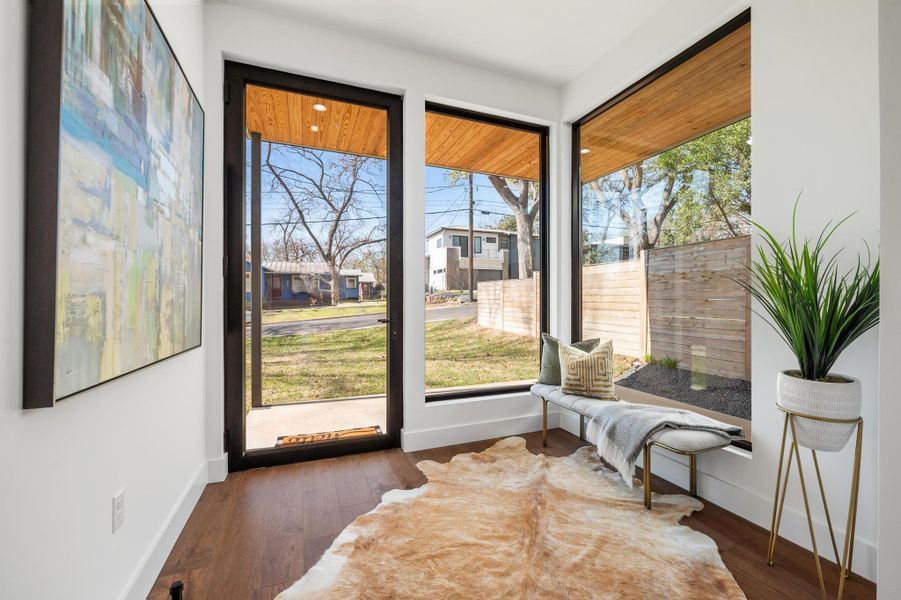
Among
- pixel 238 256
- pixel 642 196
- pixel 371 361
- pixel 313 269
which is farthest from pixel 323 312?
pixel 642 196

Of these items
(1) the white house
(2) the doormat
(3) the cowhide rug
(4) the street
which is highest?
(1) the white house

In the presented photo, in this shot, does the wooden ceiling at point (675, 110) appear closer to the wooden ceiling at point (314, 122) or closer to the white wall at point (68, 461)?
the wooden ceiling at point (314, 122)

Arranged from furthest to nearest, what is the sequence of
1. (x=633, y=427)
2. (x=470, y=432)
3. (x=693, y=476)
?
(x=470, y=432), (x=693, y=476), (x=633, y=427)

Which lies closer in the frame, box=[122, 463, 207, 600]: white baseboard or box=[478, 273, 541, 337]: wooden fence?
box=[122, 463, 207, 600]: white baseboard

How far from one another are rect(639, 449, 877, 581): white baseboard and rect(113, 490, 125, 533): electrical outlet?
247cm

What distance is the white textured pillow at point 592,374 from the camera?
273 cm

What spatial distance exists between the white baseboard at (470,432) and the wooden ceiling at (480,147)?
2.01 metres

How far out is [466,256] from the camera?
128 inches

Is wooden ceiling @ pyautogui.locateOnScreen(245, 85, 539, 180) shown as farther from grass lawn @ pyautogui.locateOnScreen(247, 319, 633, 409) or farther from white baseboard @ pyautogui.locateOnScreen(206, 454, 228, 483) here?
white baseboard @ pyautogui.locateOnScreen(206, 454, 228, 483)

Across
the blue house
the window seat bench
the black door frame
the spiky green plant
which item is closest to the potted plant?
the spiky green plant

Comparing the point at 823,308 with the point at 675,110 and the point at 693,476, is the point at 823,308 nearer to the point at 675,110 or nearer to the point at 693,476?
the point at 693,476

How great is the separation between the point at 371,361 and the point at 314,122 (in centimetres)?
173

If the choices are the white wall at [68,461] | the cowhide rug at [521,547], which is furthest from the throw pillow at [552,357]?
the white wall at [68,461]

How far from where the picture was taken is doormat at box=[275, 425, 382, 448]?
8.98 ft
